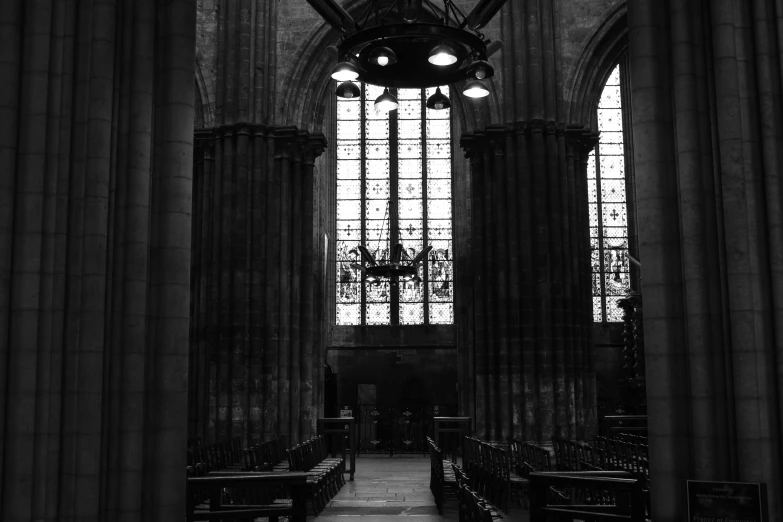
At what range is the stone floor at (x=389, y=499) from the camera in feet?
41.2

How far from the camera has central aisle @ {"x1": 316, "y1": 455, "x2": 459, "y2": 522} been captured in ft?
42.0

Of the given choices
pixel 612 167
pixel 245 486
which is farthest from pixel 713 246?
pixel 612 167

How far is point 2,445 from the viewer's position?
6.47 m

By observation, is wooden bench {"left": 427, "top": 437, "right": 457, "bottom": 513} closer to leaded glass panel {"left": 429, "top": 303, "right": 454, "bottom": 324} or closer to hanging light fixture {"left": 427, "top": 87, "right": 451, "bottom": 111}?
hanging light fixture {"left": 427, "top": 87, "right": 451, "bottom": 111}

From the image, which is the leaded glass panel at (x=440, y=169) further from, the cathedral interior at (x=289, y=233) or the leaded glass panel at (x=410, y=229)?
the cathedral interior at (x=289, y=233)

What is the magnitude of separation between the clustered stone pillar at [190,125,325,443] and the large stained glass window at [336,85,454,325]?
9.25 metres

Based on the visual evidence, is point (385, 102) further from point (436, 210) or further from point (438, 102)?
point (436, 210)

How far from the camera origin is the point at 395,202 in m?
29.8

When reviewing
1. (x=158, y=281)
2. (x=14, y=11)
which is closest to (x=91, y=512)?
(x=158, y=281)

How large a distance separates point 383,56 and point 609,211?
69.5 feet

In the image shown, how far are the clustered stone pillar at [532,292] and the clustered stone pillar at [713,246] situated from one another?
11.5 meters

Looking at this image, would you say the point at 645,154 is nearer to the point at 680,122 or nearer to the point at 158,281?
the point at 680,122

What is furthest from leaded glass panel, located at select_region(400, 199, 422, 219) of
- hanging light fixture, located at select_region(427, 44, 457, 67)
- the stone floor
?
hanging light fixture, located at select_region(427, 44, 457, 67)

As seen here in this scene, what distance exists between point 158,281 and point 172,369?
71 cm
